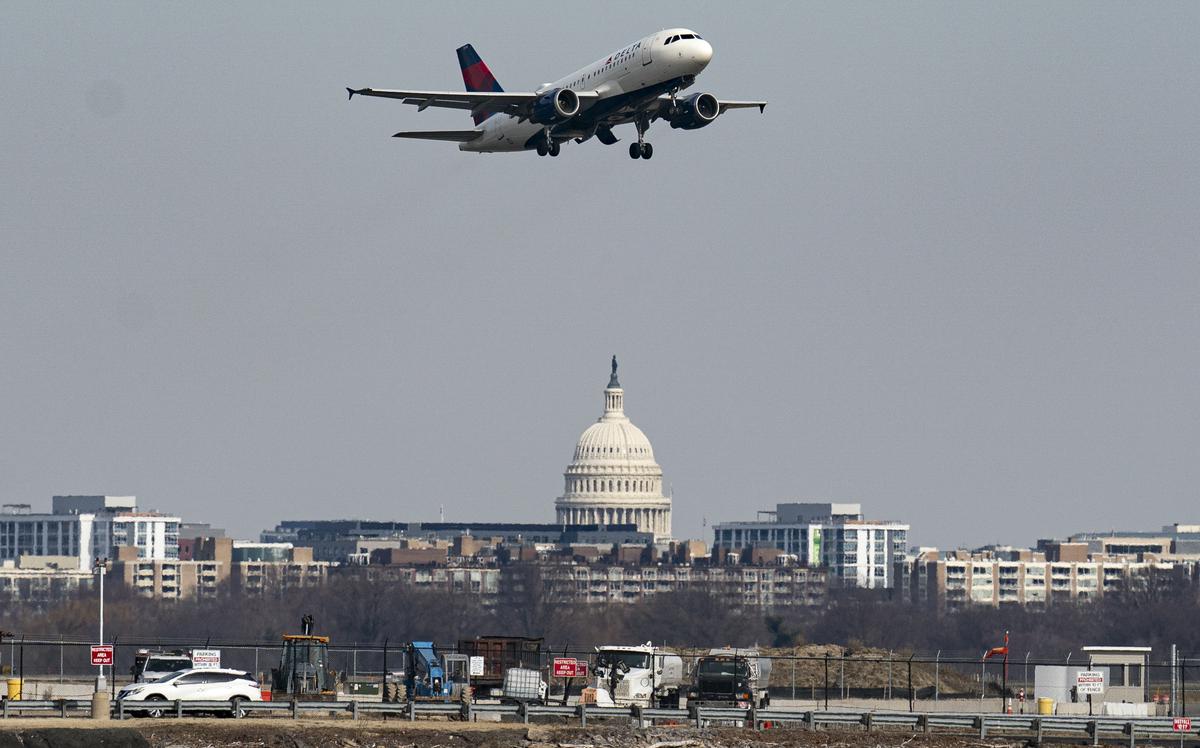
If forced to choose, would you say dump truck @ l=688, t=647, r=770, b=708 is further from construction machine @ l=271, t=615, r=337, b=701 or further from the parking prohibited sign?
the parking prohibited sign

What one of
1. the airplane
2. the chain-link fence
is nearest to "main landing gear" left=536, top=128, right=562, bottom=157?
the airplane

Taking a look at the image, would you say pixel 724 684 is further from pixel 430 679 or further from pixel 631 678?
pixel 430 679

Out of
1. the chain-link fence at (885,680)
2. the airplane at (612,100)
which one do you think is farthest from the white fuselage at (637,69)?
the chain-link fence at (885,680)

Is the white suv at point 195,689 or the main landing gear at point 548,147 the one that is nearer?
the white suv at point 195,689

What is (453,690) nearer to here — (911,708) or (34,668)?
(911,708)

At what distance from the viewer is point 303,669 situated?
94.7m

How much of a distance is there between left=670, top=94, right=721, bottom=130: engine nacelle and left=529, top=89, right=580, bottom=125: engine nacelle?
12.6 feet

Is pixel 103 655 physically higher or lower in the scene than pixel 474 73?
lower

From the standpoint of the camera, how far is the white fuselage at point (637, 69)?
99.8 metres

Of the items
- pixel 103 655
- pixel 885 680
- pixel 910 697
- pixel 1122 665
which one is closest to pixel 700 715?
pixel 910 697

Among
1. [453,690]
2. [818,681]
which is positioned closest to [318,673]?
[453,690]

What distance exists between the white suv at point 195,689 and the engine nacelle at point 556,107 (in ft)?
86.4

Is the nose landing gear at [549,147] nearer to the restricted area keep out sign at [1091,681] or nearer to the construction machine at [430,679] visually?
the construction machine at [430,679]

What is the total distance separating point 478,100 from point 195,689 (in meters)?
29.1
